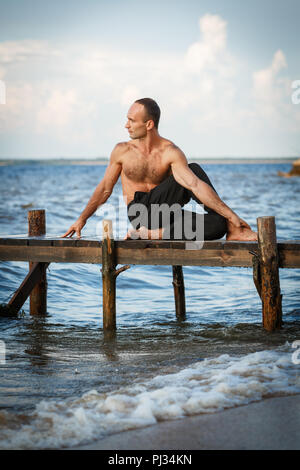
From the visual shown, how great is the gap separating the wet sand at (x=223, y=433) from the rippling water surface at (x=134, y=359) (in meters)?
0.12

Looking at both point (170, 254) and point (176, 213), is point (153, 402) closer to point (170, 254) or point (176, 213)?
point (170, 254)

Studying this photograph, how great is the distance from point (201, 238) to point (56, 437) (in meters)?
2.88

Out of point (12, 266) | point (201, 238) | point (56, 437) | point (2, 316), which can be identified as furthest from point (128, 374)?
point (12, 266)

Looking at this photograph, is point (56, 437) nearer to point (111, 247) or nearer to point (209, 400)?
point (209, 400)

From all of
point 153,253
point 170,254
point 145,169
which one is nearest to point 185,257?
point 170,254

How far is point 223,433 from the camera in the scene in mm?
3461

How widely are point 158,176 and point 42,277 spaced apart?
7.20ft

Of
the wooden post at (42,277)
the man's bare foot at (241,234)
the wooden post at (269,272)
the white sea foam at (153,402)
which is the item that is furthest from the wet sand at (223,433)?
the wooden post at (42,277)

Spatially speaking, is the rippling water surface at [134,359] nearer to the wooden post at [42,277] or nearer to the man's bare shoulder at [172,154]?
the wooden post at [42,277]

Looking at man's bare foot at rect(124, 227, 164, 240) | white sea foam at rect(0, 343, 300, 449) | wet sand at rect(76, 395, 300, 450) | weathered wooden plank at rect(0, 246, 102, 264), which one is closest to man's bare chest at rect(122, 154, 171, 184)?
man's bare foot at rect(124, 227, 164, 240)

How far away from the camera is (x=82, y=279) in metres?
10.5

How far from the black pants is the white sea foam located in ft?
4.79

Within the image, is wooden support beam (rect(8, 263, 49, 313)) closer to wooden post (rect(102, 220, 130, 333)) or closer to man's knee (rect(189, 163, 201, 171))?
wooden post (rect(102, 220, 130, 333))

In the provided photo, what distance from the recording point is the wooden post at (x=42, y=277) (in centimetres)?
712
